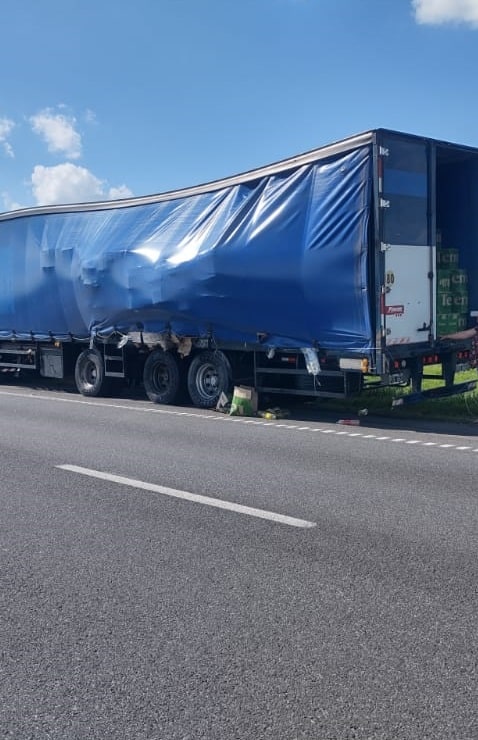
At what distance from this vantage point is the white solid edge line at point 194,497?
6344 millimetres

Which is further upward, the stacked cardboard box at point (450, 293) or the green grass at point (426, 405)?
the stacked cardboard box at point (450, 293)

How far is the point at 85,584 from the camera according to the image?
5.00m

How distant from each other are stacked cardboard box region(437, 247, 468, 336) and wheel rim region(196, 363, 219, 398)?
3879 millimetres

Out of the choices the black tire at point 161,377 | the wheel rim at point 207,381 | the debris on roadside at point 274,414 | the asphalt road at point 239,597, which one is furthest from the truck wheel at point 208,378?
the asphalt road at point 239,597

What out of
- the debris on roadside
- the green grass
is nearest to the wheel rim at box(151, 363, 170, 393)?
the debris on roadside

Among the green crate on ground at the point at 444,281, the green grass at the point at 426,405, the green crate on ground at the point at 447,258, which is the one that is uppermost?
the green crate on ground at the point at 447,258

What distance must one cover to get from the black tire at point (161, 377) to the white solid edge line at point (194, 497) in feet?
19.2

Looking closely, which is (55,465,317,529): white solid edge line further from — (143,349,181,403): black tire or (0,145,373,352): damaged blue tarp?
(143,349,181,403): black tire

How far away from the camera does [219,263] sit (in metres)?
13.1

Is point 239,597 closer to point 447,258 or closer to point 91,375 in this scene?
point 447,258

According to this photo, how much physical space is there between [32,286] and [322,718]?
15363 mm

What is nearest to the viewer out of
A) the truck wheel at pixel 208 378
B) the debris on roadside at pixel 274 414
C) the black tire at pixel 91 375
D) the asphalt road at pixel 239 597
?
the asphalt road at pixel 239 597

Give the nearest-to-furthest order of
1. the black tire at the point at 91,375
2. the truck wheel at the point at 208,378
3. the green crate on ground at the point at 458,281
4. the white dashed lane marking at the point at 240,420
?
the white dashed lane marking at the point at 240,420 → the green crate on ground at the point at 458,281 → the truck wheel at the point at 208,378 → the black tire at the point at 91,375

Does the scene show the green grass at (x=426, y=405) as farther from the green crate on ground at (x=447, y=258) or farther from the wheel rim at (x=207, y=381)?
the wheel rim at (x=207, y=381)
